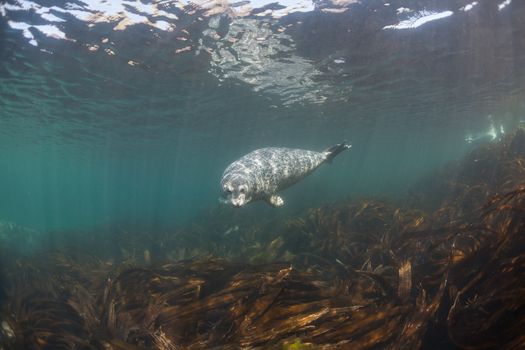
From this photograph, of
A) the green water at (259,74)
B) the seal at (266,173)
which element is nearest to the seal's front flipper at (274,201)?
the seal at (266,173)

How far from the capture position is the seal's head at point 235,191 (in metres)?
6.08

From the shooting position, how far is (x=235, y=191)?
616 cm

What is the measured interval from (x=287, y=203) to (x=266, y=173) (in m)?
12.9

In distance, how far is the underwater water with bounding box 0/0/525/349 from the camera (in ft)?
9.91

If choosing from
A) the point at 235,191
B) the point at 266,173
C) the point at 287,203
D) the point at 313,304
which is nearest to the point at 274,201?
the point at 266,173

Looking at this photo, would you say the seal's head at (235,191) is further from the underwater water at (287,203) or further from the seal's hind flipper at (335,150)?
the seal's hind flipper at (335,150)

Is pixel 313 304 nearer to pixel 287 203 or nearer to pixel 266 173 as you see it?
pixel 266 173

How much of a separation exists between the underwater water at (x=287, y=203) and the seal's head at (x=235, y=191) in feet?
3.63

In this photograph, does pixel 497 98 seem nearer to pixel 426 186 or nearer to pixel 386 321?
pixel 426 186

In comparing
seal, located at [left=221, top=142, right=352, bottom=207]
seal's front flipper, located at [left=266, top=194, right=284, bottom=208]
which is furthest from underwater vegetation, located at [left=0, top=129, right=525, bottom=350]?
seal's front flipper, located at [left=266, top=194, right=284, bottom=208]

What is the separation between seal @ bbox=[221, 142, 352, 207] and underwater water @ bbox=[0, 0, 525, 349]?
115 centimetres

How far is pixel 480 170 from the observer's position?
11.0 m

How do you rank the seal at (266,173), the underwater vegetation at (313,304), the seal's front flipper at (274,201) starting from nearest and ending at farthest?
the underwater vegetation at (313,304)
the seal at (266,173)
the seal's front flipper at (274,201)

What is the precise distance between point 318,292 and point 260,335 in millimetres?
968
